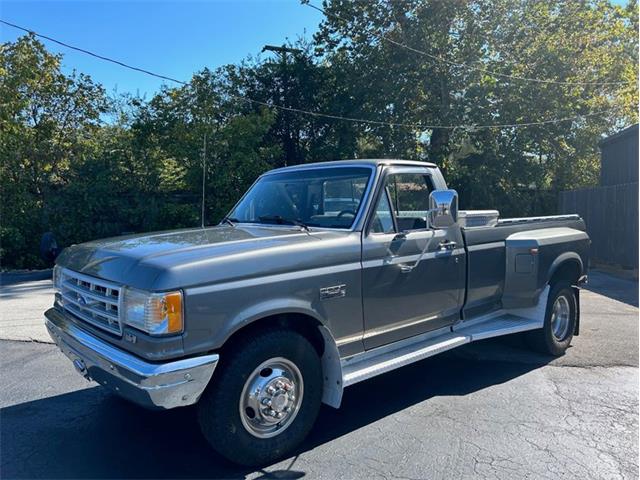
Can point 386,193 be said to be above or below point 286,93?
below

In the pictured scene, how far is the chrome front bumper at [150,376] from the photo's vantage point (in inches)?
111

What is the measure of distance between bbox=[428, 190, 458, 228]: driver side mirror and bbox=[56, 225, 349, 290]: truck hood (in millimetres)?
799

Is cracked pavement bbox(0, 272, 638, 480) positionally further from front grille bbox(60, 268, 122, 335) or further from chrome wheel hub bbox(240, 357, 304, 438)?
front grille bbox(60, 268, 122, 335)

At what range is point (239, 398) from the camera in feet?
10.3

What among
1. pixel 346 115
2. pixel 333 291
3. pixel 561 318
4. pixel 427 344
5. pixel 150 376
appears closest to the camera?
pixel 150 376

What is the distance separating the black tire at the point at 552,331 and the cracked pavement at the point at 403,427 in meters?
0.15

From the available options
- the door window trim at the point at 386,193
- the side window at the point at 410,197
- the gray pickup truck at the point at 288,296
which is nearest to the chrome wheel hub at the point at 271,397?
the gray pickup truck at the point at 288,296

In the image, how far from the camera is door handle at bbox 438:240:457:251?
4.46 meters

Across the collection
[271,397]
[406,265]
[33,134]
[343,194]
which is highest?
[33,134]

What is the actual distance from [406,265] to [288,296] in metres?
1.21

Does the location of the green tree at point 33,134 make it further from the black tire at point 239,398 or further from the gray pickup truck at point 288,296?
the black tire at point 239,398

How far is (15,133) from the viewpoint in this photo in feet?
48.4

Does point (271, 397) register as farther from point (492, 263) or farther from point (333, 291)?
point (492, 263)

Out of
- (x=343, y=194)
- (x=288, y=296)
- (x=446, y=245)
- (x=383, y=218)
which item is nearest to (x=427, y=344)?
(x=446, y=245)
